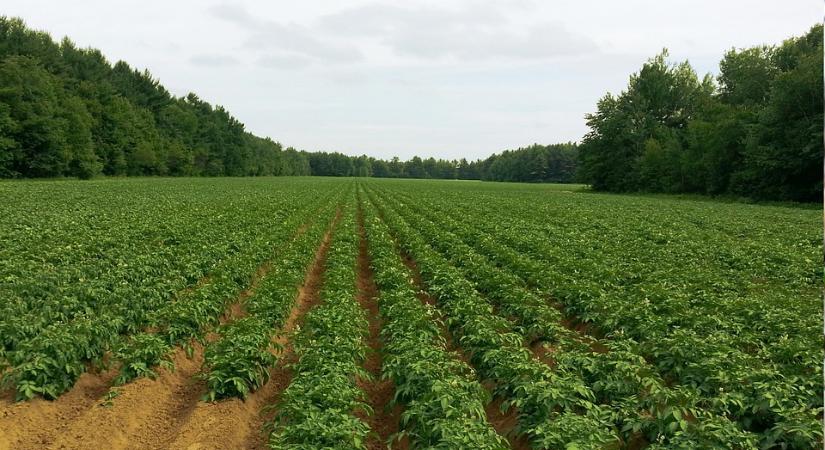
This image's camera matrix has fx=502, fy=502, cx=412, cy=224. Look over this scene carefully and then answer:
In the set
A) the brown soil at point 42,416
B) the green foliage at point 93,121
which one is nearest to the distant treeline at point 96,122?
the green foliage at point 93,121

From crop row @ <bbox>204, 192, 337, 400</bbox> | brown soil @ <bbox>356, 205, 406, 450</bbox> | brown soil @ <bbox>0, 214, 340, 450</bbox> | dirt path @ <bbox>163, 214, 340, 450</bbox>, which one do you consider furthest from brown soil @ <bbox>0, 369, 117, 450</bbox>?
brown soil @ <bbox>356, 205, 406, 450</bbox>

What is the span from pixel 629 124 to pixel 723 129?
24.1 metres

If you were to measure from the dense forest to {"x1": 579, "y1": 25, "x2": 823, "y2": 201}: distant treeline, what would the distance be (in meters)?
0.13

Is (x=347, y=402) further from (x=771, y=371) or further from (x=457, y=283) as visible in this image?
(x=457, y=283)

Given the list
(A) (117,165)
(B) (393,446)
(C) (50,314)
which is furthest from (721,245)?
(A) (117,165)

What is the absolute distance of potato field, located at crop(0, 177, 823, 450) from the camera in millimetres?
5207

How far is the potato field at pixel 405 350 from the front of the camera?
5.21 m

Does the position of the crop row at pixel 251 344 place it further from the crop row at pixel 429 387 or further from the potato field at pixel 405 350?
the crop row at pixel 429 387

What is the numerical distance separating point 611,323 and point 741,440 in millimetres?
3947

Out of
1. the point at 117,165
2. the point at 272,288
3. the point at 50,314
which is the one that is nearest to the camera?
the point at 50,314

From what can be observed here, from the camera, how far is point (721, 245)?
A: 17.6m

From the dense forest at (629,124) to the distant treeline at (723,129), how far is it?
133 mm

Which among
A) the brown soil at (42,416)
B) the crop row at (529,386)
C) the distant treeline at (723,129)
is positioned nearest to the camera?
the crop row at (529,386)

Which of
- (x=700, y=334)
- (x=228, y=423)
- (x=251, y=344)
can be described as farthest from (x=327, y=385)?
(x=700, y=334)
